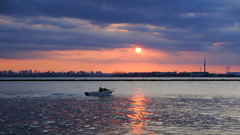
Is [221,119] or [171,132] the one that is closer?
A: [171,132]

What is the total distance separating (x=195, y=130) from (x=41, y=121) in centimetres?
2080

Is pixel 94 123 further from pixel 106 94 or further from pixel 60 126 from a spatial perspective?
pixel 106 94

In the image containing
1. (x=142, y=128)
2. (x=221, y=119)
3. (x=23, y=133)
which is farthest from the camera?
(x=221, y=119)

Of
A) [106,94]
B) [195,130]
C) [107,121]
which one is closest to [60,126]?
[107,121]

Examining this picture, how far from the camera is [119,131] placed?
29.7 m

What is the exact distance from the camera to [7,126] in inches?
1278

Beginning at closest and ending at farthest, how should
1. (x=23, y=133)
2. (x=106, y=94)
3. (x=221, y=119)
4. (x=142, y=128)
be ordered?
1. (x=23, y=133)
2. (x=142, y=128)
3. (x=221, y=119)
4. (x=106, y=94)

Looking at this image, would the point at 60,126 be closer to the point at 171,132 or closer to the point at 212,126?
the point at 171,132

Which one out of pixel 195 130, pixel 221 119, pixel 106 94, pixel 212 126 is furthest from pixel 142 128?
pixel 106 94

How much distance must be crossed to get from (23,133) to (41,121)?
7.40 m

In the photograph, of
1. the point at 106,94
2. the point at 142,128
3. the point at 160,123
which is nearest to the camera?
the point at 142,128

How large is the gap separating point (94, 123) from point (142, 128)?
702cm

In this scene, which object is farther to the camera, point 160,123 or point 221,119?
point 221,119

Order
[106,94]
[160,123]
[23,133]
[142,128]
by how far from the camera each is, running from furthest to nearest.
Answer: [106,94]
[160,123]
[142,128]
[23,133]
